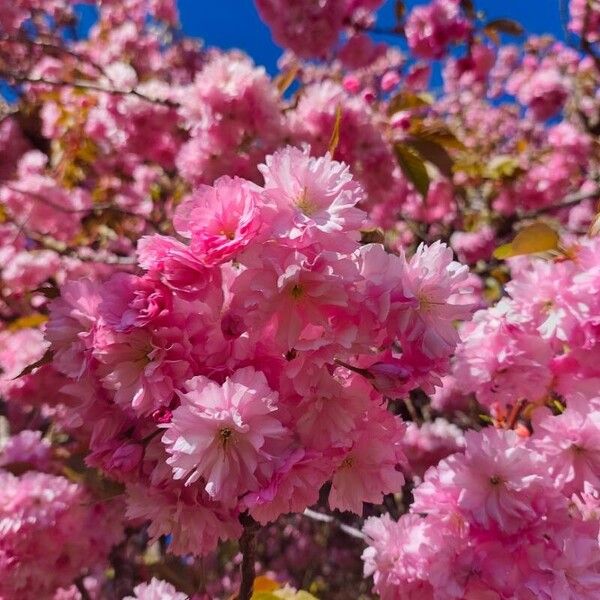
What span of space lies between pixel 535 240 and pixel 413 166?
43.1 inches

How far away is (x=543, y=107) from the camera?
571cm

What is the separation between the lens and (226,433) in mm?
887

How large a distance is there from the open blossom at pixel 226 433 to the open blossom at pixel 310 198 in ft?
0.69

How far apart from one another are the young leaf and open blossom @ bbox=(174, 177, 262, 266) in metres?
0.74

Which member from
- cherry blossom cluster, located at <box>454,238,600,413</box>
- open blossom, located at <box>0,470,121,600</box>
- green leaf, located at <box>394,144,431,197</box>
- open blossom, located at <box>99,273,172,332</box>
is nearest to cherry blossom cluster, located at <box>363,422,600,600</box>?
cherry blossom cluster, located at <box>454,238,600,413</box>

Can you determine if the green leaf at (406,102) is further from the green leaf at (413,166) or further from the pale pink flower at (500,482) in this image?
the pale pink flower at (500,482)

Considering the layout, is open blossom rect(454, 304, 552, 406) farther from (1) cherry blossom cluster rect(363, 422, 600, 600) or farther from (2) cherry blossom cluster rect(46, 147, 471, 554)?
(2) cherry blossom cluster rect(46, 147, 471, 554)

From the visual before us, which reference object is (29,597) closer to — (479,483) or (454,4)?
(479,483)

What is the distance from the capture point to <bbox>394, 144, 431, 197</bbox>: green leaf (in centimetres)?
240

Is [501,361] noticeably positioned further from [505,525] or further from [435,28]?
[435,28]

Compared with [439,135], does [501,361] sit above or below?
below

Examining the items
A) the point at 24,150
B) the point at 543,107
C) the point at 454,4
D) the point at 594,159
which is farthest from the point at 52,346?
the point at 24,150

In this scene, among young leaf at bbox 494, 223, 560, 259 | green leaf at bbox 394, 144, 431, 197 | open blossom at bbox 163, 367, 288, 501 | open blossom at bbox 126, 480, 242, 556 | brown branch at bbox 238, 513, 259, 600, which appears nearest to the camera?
open blossom at bbox 163, 367, 288, 501

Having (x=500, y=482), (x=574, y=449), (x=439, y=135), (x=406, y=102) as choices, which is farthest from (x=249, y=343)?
(x=406, y=102)
